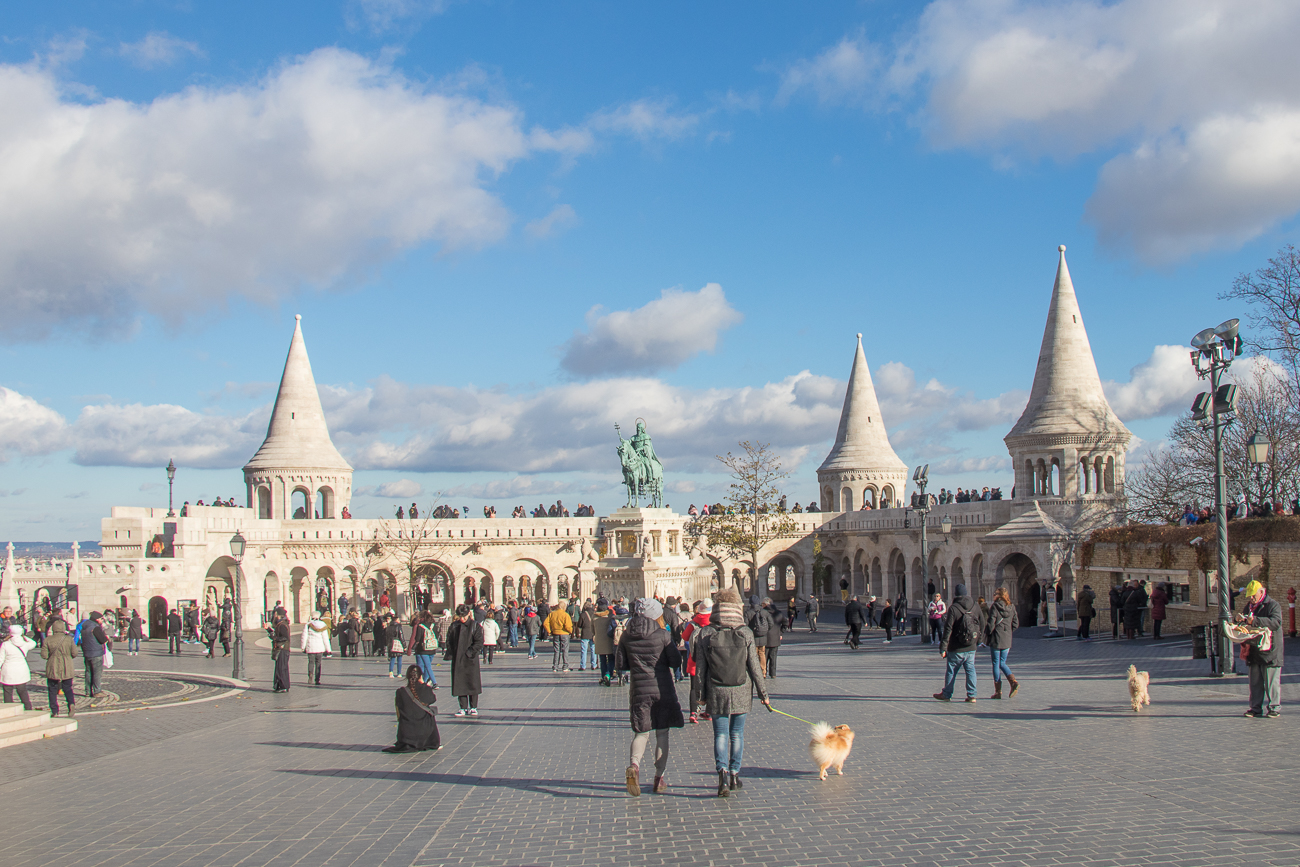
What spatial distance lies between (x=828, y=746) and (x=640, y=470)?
28.7 m

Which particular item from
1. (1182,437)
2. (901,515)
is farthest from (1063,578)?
(901,515)

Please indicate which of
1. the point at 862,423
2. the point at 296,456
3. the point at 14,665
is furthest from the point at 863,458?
the point at 14,665

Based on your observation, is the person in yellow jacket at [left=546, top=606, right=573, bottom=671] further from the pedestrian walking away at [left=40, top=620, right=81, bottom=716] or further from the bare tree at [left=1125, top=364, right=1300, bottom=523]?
the bare tree at [left=1125, top=364, right=1300, bottom=523]

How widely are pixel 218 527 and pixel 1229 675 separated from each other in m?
35.5

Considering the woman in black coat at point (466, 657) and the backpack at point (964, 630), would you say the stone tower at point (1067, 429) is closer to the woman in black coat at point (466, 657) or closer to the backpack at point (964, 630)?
the backpack at point (964, 630)

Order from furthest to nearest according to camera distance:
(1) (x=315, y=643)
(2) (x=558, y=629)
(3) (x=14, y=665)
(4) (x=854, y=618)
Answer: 1. (4) (x=854, y=618)
2. (2) (x=558, y=629)
3. (1) (x=315, y=643)
4. (3) (x=14, y=665)

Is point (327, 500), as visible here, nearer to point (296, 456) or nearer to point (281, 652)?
point (296, 456)

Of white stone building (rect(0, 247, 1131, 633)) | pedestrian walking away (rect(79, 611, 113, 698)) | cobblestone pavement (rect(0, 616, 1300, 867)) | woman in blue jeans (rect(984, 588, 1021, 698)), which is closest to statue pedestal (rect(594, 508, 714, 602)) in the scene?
white stone building (rect(0, 247, 1131, 633))

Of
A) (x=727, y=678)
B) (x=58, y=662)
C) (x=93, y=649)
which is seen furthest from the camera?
(x=93, y=649)

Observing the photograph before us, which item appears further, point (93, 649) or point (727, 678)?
point (93, 649)

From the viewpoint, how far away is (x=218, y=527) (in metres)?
39.5

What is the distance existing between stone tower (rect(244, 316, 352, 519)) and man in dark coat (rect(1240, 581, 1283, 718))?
3962cm

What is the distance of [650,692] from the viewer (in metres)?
7.28

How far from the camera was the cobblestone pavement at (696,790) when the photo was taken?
5977 mm
